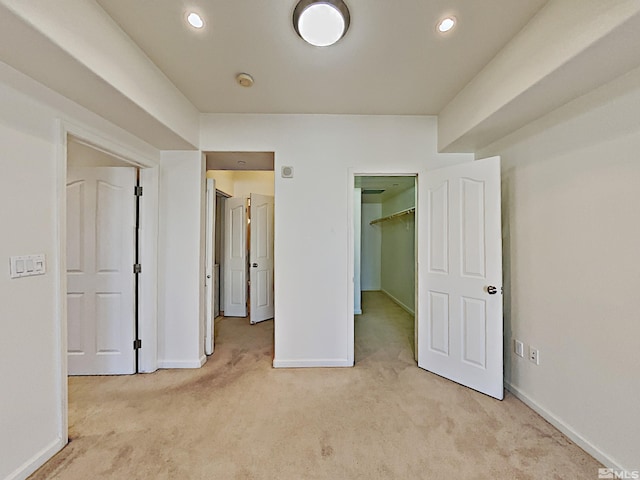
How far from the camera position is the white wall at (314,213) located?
280 cm

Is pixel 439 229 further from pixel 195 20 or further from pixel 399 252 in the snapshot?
pixel 399 252

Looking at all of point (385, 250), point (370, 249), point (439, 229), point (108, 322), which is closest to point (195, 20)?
point (439, 229)

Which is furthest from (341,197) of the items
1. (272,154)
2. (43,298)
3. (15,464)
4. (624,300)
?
(15,464)

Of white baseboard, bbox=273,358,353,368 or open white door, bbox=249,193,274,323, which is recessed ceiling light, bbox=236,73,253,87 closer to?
open white door, bbox=249,193,274,323

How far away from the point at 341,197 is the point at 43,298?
2274 mm

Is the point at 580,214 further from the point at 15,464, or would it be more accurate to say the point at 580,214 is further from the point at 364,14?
the point at 15,464

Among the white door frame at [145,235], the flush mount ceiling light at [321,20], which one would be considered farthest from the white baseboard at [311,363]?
the flush mount ceiling light at [321,20]

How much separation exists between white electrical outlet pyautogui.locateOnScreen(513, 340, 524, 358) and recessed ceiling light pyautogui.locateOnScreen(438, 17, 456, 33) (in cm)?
229

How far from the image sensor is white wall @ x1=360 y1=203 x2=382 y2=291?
7.12 meters

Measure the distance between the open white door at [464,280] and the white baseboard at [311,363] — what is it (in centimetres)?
77

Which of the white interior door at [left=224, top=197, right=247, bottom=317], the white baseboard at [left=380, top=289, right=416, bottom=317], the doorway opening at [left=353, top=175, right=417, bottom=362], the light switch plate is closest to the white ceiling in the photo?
the light switch plate

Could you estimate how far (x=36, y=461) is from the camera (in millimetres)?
1548

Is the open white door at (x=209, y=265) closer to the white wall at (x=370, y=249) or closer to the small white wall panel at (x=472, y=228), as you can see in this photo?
the small white wall panel at (x=472, y=228)

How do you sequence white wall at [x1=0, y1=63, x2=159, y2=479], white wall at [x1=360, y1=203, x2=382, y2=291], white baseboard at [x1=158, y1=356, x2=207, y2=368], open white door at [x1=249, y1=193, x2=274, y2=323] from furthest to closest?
white wall at [x1=360, y1=203, x2=382, y2=291], open white door at [x1=249, y1=193, x2=274, y2=323], white baseboard at [x1=158, y1=356, x2=207, y2=368], white wall at [x1=0, y1=63, x2=159, y2=479]
